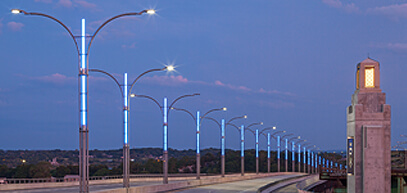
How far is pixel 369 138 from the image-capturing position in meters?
30.1

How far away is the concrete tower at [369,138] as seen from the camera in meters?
30.3

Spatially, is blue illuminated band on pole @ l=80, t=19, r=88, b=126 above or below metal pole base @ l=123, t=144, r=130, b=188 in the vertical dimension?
above

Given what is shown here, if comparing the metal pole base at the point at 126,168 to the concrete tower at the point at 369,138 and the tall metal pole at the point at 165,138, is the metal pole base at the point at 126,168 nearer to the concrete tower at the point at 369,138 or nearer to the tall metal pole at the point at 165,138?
the tall metal pole at the point at 165,138

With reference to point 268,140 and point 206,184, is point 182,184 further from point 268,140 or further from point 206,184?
point 268,140

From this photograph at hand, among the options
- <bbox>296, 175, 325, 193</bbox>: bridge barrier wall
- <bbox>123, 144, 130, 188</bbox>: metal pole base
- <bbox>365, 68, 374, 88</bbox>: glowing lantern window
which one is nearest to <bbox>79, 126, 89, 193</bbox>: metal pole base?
<bbox>365, 68, 374, 88</bbox>: glowing lantern window

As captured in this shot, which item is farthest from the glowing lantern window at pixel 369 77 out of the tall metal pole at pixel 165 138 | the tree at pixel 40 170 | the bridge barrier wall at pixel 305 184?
the tree at pixel 40 170

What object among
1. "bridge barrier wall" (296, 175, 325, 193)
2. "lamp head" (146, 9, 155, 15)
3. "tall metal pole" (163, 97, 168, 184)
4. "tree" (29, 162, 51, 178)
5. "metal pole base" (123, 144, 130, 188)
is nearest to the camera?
"lamp head" (146, 9, 155, 15)

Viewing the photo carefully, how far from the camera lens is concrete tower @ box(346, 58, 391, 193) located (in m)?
30.3

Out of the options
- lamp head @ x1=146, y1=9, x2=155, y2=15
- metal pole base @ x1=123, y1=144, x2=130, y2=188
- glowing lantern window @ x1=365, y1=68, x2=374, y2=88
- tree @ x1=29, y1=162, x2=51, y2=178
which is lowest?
tree @ x1=29, y1=162, x2=51, y2=178

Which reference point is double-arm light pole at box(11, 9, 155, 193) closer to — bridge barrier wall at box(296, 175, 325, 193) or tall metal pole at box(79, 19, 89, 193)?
tall metal pole at box(79, 19, 89, 193)

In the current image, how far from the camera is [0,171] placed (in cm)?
13438

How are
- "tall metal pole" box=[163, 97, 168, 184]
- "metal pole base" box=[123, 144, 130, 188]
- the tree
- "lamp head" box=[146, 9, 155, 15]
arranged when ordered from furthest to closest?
the tree < "tall metal pole" box=[163, 97, 168, 184] < "metal pole base" box=[123, 144, 130, 188] < "lamp head" box=[146, 9, 155, 15]

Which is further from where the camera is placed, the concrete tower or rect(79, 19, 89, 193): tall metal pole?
rect(79, 19, 89, 193): tall metal pole

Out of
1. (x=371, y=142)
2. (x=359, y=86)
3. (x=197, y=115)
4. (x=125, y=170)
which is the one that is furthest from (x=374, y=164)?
(x=197, y=115)
